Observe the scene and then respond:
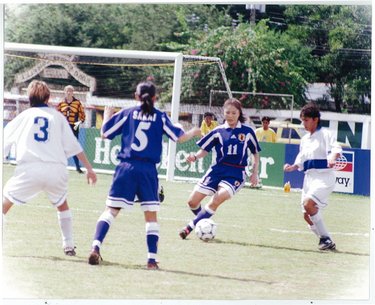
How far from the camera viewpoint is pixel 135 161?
865 centimetres

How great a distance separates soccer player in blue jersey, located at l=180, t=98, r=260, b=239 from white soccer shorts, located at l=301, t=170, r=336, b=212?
0.64 m

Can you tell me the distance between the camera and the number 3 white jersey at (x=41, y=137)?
339 inches

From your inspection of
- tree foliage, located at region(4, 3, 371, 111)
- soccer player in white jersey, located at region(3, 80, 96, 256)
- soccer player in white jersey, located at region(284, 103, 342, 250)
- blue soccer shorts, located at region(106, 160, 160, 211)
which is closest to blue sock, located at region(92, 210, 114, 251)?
blue soccer shorts, located at region(106, 160, 160, 211)

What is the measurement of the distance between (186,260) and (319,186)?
2220 millimetres

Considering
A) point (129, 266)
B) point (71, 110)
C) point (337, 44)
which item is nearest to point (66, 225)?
point (129, 266)

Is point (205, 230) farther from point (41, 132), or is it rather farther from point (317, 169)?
point (41, 132)

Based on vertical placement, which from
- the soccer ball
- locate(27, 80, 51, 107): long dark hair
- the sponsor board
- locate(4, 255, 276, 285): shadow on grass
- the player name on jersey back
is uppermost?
locate(27, 80, 51, 107): long dark hair

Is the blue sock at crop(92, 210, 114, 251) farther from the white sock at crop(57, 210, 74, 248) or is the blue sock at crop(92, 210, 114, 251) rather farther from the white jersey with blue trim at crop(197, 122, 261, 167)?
the white jersey with blue trim at crop(197, 122, 261, 167)

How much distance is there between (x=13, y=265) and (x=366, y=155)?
1162cm

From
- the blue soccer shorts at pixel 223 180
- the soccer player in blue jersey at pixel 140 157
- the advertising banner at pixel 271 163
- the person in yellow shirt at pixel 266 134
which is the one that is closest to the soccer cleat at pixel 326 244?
the blue soccer shorts at pixel 223 180

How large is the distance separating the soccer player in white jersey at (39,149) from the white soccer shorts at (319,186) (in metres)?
3.12

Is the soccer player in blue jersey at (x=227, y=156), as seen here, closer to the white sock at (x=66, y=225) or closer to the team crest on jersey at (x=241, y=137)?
the team crest on jersey at (x=241, y=137)

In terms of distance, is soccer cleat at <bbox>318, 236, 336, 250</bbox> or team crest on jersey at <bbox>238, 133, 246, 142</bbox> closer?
soccer cleat at <bbox>318, 236, 336, 250</bbox>

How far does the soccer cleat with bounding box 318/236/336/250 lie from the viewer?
1062cm
